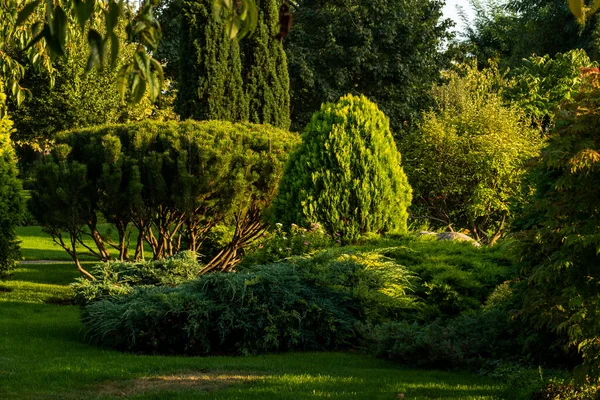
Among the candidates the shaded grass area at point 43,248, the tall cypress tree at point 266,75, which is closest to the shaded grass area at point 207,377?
the shaded grass area at point 43,248

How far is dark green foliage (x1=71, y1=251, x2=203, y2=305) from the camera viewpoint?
8.76 m

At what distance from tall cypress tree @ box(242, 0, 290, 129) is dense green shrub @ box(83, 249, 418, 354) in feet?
32.1

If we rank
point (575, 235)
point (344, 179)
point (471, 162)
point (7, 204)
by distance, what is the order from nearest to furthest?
1. point (575, 235)
2. point (344, 179)
3. point (7, 204)
4. point (471, 162)

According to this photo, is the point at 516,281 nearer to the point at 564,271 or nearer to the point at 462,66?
the point at 564,271

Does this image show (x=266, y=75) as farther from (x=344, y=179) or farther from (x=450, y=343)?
(x=450, y=343)

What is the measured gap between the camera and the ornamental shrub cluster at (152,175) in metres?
10.1

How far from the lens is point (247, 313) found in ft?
23.8

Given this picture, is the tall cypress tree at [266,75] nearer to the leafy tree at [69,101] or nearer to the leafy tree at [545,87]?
the leafy tree at [545,87]

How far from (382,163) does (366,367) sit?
14.7ft

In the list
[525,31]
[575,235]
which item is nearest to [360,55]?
[525,31]

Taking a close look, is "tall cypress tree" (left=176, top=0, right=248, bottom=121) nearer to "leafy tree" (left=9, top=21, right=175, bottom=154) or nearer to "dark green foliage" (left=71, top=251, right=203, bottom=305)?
"dark green foliage" (left=71, top=251, right=203, bottom=305)

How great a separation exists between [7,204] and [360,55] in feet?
51.7

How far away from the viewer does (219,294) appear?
7.43 meters

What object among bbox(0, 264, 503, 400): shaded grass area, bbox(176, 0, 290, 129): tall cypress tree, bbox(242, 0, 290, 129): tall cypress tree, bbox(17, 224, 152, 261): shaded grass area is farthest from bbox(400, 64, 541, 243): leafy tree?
bbox(0, 264, 503, 400): shaded grass area
